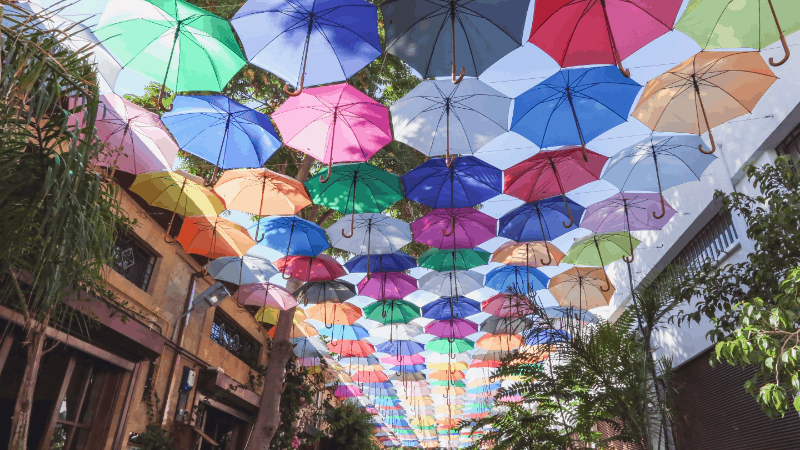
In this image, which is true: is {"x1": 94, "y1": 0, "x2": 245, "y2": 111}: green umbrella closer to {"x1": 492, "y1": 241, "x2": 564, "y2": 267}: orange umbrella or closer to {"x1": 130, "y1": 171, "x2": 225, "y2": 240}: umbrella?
{"x1": 130, "y1": 171, "x2": 225, "y2": 240}: umbrella

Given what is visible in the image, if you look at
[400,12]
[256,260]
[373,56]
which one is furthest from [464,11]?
[256,260]

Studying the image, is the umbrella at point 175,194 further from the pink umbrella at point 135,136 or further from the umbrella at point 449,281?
the umbrella at point 449,281

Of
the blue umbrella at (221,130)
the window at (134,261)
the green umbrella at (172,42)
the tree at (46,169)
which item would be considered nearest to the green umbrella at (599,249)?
the blue umbrella at (221,130)

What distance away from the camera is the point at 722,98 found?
19.7ft

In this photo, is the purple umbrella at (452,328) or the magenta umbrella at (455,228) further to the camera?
the purple umbrella at (452,328)

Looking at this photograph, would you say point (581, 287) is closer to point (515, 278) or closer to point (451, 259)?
point (515, 278)

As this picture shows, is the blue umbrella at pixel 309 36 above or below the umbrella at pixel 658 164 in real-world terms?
above

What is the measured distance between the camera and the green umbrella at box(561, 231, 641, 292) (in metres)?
9.21

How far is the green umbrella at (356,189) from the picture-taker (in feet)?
24.9

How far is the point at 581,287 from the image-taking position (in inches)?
428

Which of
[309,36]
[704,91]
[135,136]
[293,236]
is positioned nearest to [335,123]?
[309,36]

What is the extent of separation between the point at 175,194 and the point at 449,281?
5.91m

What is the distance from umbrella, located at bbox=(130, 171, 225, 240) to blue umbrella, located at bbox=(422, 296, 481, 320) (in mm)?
5995

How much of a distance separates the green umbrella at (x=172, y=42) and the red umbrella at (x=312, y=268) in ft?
14.7
